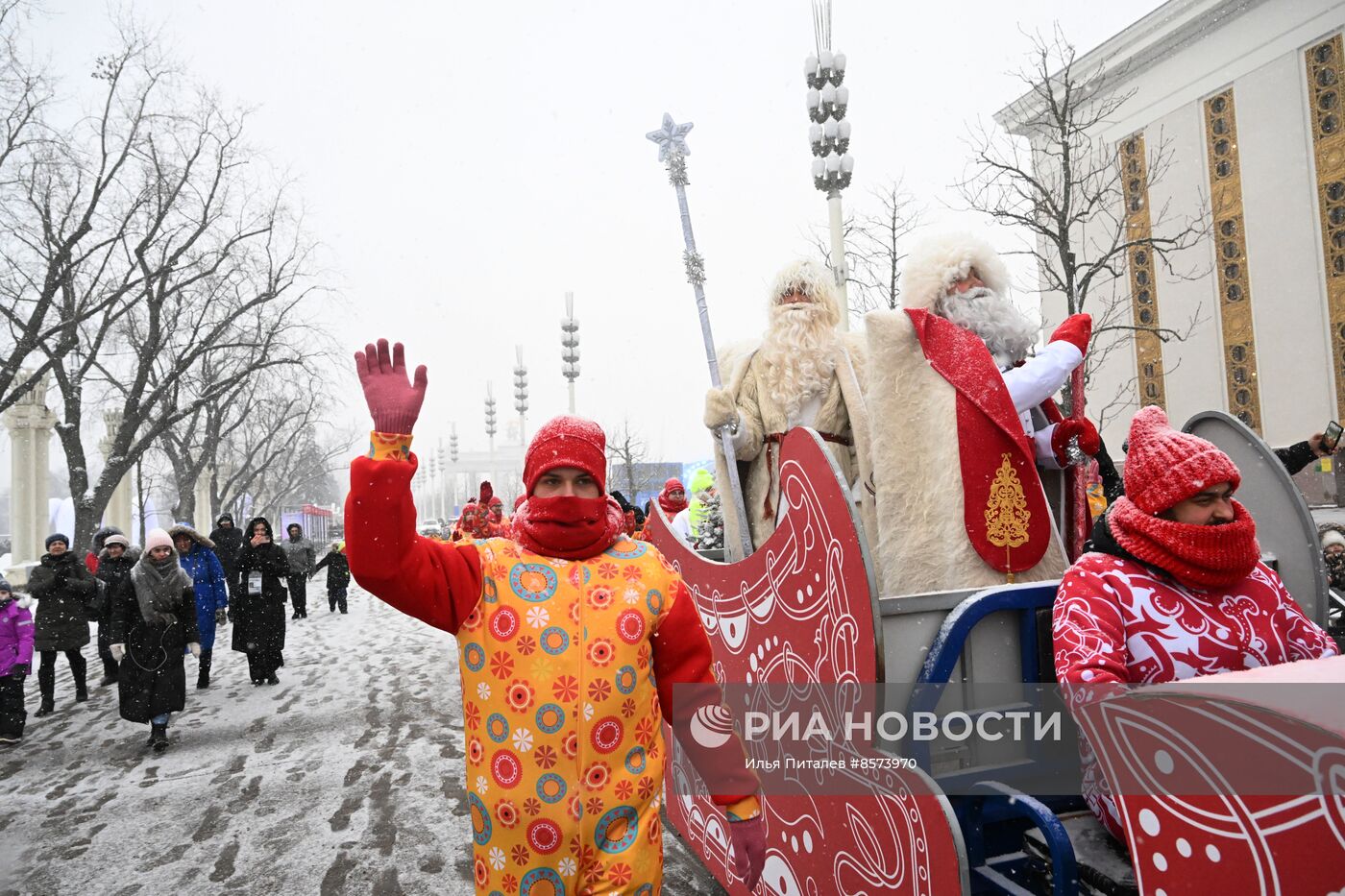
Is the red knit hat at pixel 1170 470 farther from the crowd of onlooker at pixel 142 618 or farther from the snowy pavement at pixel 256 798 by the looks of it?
the crowd of onlooker at pixel 142 618

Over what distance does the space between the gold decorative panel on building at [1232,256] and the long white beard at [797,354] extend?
91.3 ft

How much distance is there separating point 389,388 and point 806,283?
231 centimetres

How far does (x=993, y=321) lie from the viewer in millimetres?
2971

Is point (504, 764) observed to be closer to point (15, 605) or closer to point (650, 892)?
point (650, 892)

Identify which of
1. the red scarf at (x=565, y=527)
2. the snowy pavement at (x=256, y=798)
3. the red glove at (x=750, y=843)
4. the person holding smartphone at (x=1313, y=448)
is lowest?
the snowy pavement at (x=256, y=798)

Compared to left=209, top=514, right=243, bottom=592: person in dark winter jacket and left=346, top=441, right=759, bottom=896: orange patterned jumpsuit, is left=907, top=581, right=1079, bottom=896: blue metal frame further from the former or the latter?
left=209, top=514, right=243, bottom=592: person in dark winter jacket

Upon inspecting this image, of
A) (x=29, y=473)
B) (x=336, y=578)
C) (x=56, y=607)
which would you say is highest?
(x=29, y=473)

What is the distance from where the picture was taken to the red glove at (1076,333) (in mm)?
2867

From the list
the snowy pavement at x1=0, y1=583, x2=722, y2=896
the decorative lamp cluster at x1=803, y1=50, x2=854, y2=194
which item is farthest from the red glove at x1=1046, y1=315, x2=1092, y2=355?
the decorative lamp cluster at x1=803, y1=50, x2=854, y2=194

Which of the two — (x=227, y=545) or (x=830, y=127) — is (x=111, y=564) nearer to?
(x=227, y=545)

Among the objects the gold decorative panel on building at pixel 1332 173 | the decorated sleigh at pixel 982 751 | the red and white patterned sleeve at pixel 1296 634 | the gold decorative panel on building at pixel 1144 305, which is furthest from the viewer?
the gold decorative panel on building at pixel 1144 305

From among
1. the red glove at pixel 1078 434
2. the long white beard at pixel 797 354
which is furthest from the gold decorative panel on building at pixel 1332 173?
the red glove at pixel 1078 434

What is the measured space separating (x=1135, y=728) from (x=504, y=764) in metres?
1.29

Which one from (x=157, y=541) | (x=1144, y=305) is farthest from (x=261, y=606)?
(x=1144, y=305)
